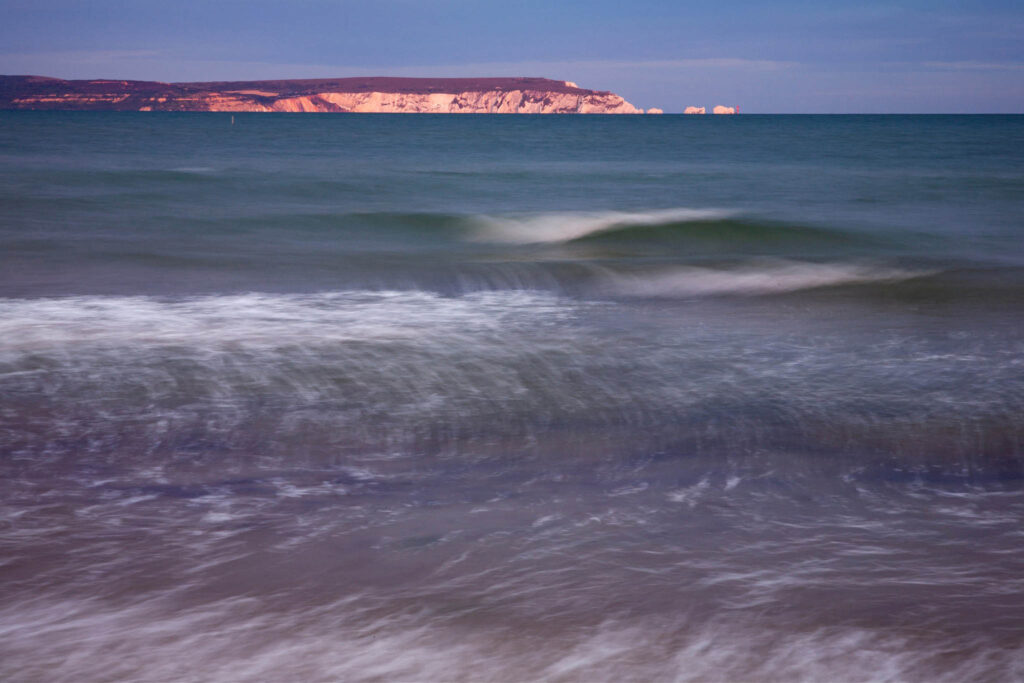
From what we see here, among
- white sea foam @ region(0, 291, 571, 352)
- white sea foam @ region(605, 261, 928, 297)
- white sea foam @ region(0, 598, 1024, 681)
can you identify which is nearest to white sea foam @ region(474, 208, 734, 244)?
white sea foam @ region(605, 261, 928, 297)

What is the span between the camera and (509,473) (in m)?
3.51

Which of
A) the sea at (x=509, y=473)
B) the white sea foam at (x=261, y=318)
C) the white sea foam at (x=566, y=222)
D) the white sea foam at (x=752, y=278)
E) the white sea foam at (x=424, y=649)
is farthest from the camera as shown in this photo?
the white sea foam at (x=566, y=222)

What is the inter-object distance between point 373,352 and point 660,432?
6.81ft

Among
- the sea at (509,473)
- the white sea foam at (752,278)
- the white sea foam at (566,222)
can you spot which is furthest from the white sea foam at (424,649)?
the white sea foam at (566,222)

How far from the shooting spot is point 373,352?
549cm

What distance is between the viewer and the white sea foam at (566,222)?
13367 millimetres

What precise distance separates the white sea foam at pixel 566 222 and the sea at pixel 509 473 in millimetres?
3863

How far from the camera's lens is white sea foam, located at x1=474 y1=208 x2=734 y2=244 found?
43.9 ft

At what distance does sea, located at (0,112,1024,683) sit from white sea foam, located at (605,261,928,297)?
0.22 ft

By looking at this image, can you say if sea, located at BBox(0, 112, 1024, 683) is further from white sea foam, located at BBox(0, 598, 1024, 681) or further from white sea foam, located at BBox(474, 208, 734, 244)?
white sea foam, located at BBox(474, 208, 734, 244)

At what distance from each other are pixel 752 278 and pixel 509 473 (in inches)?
235

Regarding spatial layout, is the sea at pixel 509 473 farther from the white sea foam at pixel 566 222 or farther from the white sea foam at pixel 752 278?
the white sea foam at pixel 566 222

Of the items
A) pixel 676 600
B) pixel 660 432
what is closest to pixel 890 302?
pixel 660 432

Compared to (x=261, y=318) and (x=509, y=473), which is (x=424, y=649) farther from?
(x=261, y=318)
